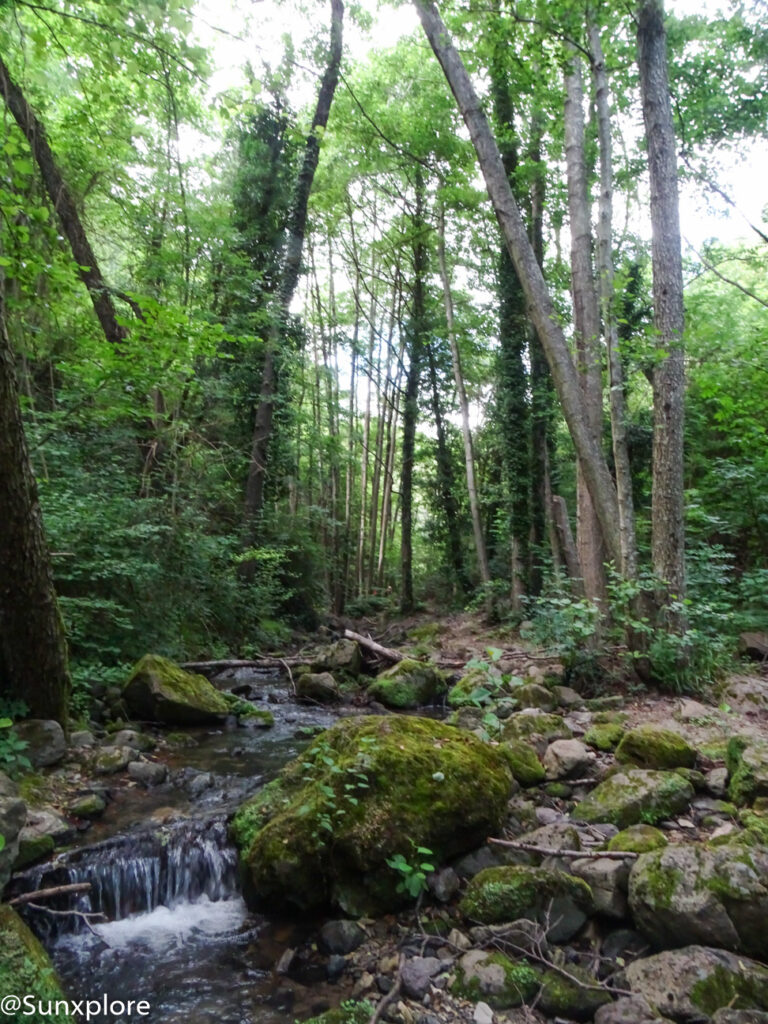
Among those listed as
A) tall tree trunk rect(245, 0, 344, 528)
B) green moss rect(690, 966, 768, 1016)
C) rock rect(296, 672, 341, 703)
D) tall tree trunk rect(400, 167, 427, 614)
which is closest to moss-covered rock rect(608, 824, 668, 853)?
green moss rect(690, 966, 768, 1016)

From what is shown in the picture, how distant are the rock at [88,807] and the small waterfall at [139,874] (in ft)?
1.84

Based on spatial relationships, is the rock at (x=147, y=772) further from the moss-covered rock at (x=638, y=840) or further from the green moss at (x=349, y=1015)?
the moss-covered rock at (x=638, y=840)

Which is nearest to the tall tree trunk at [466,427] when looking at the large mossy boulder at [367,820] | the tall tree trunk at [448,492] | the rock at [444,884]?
the tall tree trunk at [448,492]

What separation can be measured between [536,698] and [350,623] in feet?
36.7

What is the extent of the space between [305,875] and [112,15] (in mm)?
5738

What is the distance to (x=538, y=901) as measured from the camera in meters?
3.16

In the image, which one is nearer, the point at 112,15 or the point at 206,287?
the point at 112,15

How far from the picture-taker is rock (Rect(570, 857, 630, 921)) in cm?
314

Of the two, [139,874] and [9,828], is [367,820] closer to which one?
[139,874]

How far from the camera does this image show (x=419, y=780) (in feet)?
12.4

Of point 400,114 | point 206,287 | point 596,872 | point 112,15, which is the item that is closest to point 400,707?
point 596,872

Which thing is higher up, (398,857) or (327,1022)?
(398,857)

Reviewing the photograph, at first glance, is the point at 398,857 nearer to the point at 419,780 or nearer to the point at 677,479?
the point at 419,780

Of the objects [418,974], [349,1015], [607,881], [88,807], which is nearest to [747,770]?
[607,881]
